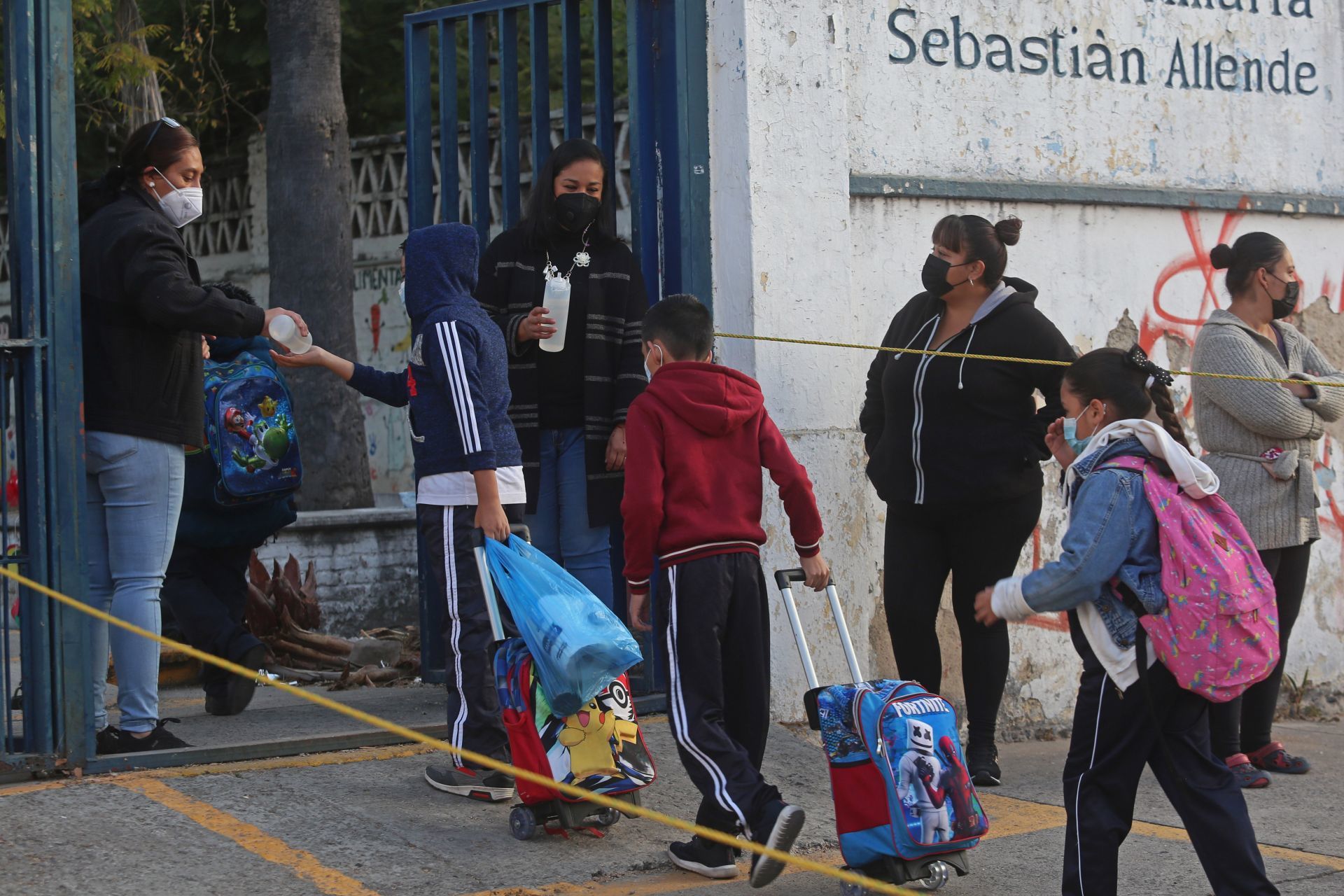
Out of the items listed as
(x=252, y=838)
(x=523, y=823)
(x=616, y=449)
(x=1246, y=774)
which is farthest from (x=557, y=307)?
(x=1246, y=774)

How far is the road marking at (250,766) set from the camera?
4.46 m

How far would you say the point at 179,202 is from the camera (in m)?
4.83

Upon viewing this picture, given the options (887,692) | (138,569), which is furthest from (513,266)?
(887,692)

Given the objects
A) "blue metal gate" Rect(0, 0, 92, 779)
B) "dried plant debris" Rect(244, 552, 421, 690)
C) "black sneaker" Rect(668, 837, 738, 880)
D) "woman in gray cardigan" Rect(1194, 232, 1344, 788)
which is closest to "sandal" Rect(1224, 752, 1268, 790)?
"woman in gray cardigan" Rect(1194, 232, 1344, 788)

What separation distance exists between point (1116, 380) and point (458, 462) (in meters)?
1.83

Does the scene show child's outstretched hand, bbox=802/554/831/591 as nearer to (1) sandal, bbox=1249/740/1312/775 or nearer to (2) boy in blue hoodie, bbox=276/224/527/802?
(2) boy in blue hoodie, bbox=276/224/527/802

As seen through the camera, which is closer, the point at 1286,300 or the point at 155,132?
the point at 155,132

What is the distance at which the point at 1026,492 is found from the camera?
505 centimetres

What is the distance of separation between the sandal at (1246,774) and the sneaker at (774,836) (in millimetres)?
2109

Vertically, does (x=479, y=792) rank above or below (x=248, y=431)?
below

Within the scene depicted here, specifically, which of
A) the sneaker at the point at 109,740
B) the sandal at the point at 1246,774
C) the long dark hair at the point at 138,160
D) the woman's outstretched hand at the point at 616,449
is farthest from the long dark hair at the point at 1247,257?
the sneaker at the point at 109,740

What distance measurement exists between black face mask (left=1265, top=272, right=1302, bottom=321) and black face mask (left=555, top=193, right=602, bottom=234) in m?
2.30

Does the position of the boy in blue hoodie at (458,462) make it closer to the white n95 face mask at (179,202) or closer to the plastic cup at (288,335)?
the plastic cup at (288,335)

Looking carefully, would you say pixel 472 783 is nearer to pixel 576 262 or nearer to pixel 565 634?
pixel 565 634
